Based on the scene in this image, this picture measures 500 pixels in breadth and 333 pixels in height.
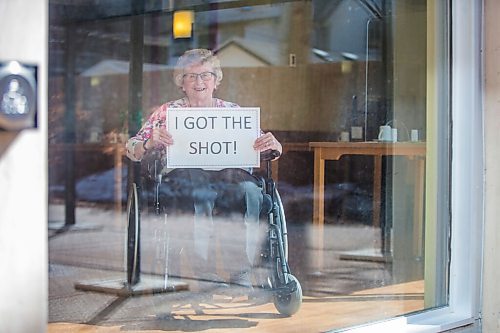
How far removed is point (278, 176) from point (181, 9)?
1356 mm

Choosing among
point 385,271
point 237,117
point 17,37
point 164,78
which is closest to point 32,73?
point 17,37

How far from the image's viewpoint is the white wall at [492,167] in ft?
8.40

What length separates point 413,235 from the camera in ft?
9.09

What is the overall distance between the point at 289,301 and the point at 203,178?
0.52 m

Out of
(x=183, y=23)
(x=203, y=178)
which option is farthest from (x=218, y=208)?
(x=183, y=23)

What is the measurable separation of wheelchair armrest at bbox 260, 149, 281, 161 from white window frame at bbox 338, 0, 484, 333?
0.64 metres

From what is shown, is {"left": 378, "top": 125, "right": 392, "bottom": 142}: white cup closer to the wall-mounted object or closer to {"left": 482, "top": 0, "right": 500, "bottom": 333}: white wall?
{"left": 482, "top": 0, "right": 500, "bottom": 333}: white wall

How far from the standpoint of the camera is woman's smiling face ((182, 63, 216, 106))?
2.79 metres

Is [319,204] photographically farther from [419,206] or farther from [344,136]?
[419,206]

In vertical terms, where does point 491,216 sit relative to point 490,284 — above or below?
above

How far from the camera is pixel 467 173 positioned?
258cm

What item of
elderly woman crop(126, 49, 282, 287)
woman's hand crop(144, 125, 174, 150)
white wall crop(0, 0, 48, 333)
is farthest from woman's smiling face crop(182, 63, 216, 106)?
white wall crop(0, 0, 48, 333)

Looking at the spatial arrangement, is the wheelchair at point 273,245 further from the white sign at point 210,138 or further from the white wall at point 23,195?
the white wall at point 23,195

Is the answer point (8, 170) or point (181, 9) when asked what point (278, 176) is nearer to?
point (181, 9)
